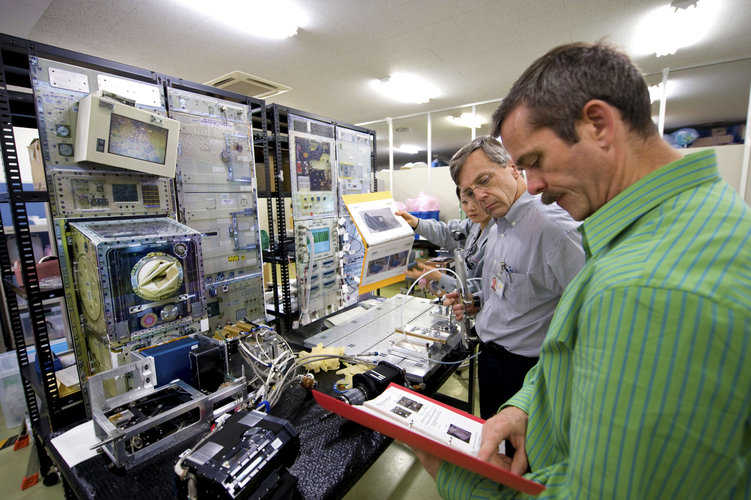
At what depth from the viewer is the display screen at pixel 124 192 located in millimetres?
1791

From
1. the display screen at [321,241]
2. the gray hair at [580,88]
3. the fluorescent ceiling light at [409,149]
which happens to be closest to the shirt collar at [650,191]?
the gray hair at [580,88]

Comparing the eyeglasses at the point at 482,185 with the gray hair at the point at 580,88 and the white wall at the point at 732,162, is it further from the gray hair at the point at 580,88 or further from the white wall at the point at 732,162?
the white wall at the point at 732,162

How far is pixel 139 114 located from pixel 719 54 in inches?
220

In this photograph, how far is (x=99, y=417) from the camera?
0.98 metres

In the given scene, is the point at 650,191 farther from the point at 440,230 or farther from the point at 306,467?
the point at 440,230

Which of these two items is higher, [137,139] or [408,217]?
[137,139]

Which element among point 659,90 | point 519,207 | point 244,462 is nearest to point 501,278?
point 519,207

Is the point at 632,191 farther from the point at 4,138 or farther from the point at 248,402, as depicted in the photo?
the point at 4,138

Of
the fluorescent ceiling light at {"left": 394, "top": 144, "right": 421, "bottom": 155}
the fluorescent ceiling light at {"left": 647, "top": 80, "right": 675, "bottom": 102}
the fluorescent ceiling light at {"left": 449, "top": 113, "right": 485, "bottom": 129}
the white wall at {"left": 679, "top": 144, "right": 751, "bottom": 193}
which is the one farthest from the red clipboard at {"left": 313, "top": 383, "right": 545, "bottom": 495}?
the fluorescent ceiling light at {"left": 394, "top": 144, "right": 421, "bottom": 155}

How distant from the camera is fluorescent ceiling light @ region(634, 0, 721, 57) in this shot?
2666mm

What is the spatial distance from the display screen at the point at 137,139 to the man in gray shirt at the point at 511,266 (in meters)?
1.64

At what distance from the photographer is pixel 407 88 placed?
14.9 ft

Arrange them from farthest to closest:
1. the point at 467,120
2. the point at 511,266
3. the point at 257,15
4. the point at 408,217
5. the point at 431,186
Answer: the point at 467,120 → the point at 431,186 → the point at 257,15 → the point at 408,217 → the point at 511,266

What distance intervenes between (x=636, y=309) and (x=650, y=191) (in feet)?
0.71
